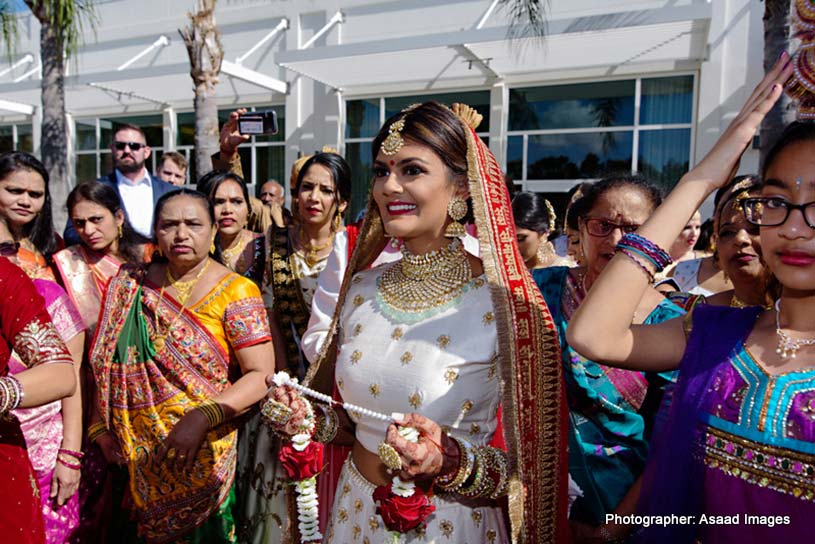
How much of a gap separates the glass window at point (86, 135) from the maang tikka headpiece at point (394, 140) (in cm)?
1435

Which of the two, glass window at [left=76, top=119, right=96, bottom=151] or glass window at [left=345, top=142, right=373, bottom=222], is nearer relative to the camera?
glass window at [left=345, top=142, right=373, bottom=222]

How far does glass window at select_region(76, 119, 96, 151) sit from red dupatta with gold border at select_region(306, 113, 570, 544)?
14.6 metres

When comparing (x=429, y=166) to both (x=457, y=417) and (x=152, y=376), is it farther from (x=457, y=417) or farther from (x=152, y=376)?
(x=152, y=376)

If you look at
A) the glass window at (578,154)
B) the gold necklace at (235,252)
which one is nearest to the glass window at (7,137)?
the glass window at (578,154)

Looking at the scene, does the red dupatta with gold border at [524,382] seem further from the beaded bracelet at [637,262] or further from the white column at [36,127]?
the white column at [36,127]

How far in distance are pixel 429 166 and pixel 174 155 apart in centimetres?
490

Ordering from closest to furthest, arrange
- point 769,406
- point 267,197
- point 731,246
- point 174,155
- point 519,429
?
point 769,406 < point 519,429 < point 731,246 < point 174,155 < point 267,197

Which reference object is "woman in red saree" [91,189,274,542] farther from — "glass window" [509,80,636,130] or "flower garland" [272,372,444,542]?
"glass window" [509,80,636,130]

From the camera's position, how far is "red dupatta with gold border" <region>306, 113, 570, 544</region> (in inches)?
60.9

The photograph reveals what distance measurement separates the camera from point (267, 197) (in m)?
6.51

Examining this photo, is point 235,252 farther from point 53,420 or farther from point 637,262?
point 637,262

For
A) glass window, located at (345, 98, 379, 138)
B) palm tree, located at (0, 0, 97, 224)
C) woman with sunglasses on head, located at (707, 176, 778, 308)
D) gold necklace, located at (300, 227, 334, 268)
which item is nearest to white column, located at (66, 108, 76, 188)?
glass window, located at (345, 98, 379, 138)

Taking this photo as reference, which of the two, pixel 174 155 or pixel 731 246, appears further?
pixel 174 155

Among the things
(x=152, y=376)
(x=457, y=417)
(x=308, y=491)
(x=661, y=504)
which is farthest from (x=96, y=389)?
(x=661, y=504)
